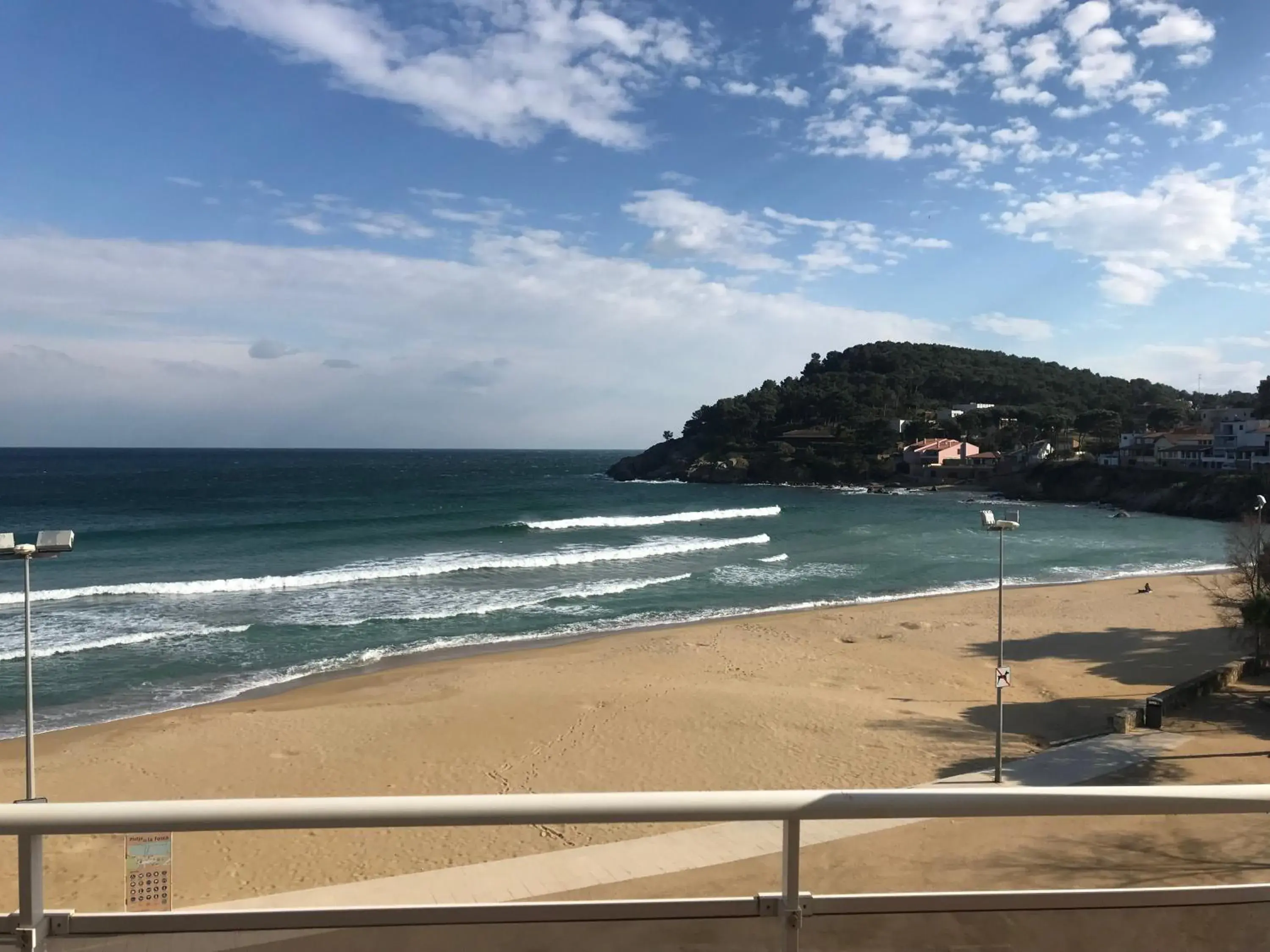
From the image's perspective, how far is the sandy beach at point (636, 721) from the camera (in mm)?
13875

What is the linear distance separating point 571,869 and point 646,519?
5534 centimetres

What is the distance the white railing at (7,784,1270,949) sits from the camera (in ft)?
5.90

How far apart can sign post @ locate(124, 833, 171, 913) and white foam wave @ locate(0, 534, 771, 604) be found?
31639 mm

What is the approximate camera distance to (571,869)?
3.99 m

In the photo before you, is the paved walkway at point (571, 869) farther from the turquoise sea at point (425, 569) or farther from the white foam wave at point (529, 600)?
the white foam wave at point (529, 600)

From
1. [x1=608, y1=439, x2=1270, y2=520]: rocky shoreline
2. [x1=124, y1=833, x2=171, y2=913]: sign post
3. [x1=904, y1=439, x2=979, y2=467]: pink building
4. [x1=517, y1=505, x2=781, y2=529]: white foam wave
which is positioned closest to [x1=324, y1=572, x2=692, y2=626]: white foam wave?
[x1=517, y1=505, x2=781, y2=529]: white foam wave

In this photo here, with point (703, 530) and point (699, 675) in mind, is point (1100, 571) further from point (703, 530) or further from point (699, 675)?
point (699, 675)

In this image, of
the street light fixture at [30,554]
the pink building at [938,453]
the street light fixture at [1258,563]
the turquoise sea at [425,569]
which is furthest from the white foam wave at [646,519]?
the street light fixture at [30,554]

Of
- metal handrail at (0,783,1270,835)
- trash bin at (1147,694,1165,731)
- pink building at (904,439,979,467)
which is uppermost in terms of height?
pink building at (904,439,979,467)

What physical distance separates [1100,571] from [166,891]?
1699 inches

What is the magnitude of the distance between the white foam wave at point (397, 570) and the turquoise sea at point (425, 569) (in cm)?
13

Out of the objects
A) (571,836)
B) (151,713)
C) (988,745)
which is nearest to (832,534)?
(988,745)

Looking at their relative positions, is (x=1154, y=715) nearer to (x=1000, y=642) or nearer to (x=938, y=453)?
(x=1000, y=642)

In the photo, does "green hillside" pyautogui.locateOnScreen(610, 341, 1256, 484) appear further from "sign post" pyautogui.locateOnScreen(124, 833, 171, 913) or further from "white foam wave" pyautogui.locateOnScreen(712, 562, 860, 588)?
"sign post" pyautogui.locateOnScreen(124, 833, 171, 913)
